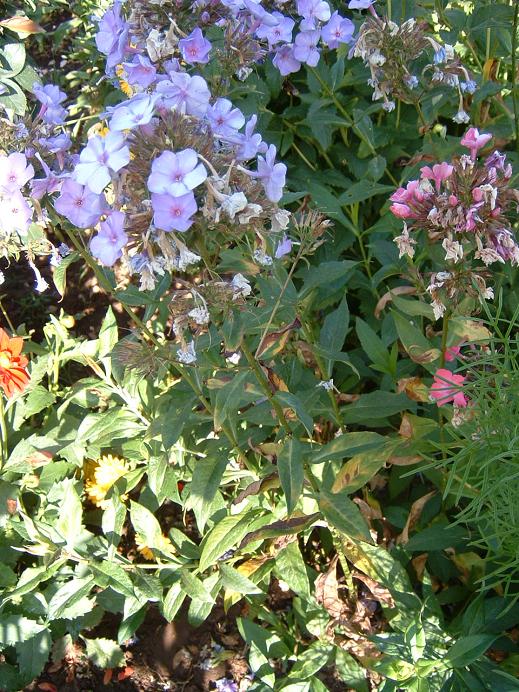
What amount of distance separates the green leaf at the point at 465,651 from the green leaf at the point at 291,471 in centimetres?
48

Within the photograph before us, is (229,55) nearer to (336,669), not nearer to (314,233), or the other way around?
(314,233)

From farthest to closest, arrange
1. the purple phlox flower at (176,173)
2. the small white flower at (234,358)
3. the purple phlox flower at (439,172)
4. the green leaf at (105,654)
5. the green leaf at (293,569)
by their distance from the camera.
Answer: the green leaf at (105,654), the green leaf at (293,569), the small white flower at (234,358), the purple phlox flower at (439,172), the purple phlox flower at (176,173)

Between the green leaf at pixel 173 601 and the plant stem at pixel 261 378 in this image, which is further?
the green leaf at pixel 173 601

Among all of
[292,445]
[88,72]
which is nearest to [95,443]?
[292,445]

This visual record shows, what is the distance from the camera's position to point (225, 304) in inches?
→ 54.7

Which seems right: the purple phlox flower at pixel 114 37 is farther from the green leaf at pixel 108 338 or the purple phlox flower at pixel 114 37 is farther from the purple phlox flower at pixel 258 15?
the green leaf at pixel 108 338

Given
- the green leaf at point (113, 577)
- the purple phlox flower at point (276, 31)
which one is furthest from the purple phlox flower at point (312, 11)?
the green leaf at point (113, 577)

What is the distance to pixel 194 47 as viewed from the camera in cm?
151

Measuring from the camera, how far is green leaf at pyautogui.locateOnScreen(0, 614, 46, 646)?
6.56ft

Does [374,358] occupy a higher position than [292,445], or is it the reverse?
[292,445]

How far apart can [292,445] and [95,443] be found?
0.79 m

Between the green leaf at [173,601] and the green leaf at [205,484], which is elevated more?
the green leaf at [205,484]

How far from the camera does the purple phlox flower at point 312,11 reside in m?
1.88

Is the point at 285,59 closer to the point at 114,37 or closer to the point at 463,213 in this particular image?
the point at 114,37
